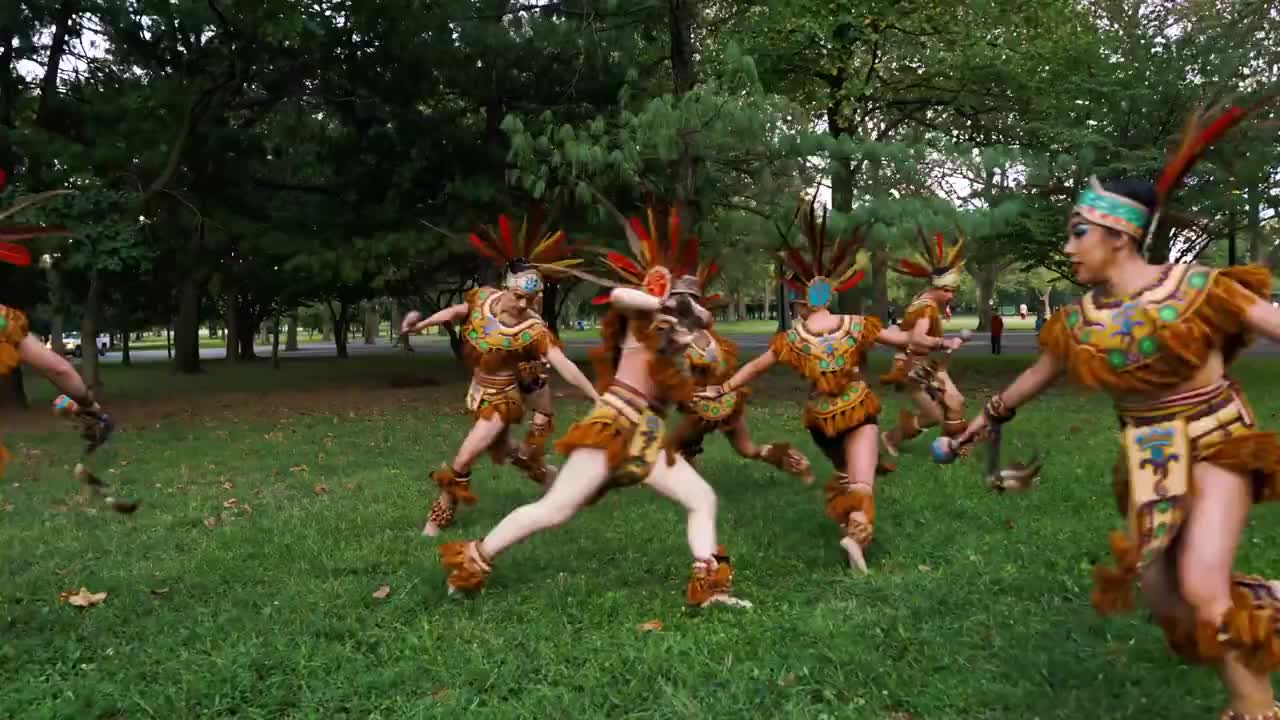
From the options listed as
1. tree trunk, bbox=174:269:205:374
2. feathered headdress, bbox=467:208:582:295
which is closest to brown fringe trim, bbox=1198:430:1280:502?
feathered headdress, bbox=467:208:582:295

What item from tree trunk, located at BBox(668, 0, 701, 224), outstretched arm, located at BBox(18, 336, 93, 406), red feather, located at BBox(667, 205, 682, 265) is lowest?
outstretched arm, located at BBox(18, 336, 93, 406)

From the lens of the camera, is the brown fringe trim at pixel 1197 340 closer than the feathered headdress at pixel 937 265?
Yes

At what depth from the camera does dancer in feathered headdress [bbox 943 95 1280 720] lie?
127 inches

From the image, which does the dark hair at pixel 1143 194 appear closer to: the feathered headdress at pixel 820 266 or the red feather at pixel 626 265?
the red feather at pixel 626 265

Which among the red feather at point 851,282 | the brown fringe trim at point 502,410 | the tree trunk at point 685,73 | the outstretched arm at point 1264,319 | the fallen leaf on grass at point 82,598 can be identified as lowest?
the fallen leaf on grass at point 82,598

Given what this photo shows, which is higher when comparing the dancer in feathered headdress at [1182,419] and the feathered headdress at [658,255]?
the feathered headdress at [658,255]

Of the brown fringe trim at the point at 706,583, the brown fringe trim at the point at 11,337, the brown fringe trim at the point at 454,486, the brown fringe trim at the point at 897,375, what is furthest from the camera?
the brown fringe trim at the point at 897,375

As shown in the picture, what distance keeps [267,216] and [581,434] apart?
49.1ft

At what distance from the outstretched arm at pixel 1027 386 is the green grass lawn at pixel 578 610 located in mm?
1072

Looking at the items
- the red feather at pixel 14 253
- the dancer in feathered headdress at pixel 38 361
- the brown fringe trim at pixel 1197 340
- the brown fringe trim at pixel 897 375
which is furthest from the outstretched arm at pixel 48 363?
the brown fringe trim at pixel 897 375

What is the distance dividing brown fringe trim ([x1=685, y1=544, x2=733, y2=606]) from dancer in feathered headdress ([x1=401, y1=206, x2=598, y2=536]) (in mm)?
2291

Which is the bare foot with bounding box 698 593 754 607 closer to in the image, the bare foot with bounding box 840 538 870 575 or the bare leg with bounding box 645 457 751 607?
the bare leg with bounding box 645 457 751 607

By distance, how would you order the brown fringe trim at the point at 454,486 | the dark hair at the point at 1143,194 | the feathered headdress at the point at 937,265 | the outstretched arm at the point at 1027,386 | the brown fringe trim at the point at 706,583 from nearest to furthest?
the dark hair at the point at 1143,194, the outstretched arm at the point at 1027,386, the brown fringe trim at the point at 706,583, the brown fringe trim at the point at 454,486, the feathered headdress at the point at 937,265

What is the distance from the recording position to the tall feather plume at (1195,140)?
11.1 feet
